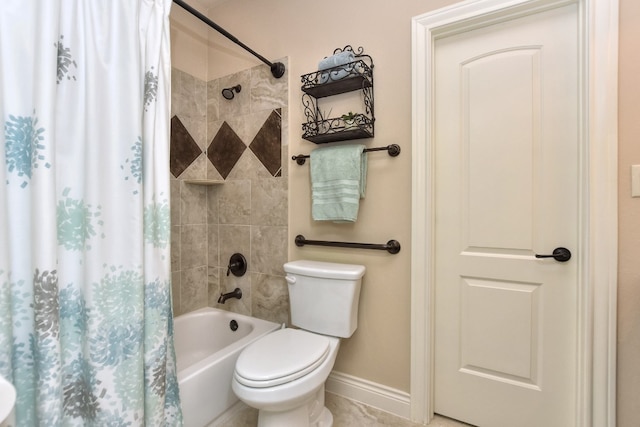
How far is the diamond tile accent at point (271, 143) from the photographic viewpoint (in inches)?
74.5

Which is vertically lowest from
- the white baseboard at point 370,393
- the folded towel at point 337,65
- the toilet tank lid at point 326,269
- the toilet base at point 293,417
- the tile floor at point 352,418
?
the tile floor at point 352,418

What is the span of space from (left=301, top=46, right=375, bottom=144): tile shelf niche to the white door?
35 centimetres

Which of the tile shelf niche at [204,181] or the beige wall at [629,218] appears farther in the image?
the tile shelf niche at [204,181]

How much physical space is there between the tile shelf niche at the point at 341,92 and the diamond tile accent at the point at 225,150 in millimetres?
558

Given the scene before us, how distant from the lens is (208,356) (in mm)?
1739

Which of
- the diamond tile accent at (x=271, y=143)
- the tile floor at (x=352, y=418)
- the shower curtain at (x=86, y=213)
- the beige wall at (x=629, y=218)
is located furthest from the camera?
the diamond tile accent at (x=271, y=143)

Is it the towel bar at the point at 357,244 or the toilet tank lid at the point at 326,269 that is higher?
the towel bar at the point at 357,244

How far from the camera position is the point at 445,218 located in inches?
60.8

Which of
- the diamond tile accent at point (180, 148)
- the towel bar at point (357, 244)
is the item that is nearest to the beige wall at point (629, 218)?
the towel bar at point (357, 244)

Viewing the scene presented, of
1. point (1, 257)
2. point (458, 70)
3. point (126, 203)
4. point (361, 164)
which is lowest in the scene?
point (1, 257)

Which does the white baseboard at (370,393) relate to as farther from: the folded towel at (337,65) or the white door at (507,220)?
the folded towel at (337,65)

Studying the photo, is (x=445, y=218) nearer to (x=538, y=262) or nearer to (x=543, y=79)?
(x=538, y=262)

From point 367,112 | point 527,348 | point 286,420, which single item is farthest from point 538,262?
point 286,420

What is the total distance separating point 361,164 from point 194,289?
1.44 meters
